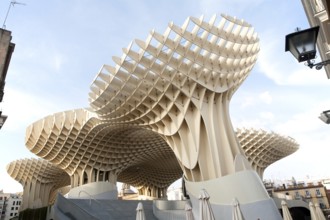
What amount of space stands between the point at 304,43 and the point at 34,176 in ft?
171

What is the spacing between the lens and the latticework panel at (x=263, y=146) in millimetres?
40844

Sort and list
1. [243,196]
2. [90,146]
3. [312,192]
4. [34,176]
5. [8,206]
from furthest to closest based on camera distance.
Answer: [8,206] → [312,192] → [34,176] → [90,146] → [243,196]

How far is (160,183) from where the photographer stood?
190 feet

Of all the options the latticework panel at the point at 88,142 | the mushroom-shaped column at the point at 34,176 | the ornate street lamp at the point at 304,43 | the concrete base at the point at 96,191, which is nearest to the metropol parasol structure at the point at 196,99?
the latticework panel at the point at 88,142

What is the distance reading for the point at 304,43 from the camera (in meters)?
4.07

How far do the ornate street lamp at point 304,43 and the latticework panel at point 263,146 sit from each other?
1498 inches

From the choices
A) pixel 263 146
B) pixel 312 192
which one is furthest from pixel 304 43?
pixel 312 192

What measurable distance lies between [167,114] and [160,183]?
4016cm

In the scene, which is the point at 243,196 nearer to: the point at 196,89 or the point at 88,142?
the point at 196,89

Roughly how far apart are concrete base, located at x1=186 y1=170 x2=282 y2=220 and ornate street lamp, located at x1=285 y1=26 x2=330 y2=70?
1171 cm

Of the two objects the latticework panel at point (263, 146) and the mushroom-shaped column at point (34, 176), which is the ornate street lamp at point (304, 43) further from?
the mushroom-shaped column at point (34, 176)

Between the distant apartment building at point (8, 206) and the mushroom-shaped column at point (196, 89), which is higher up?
the mushroom-shaped column at point (196, 89)

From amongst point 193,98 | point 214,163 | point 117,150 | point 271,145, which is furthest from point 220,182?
point 271,145

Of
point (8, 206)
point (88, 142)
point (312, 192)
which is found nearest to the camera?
point (88, 142)
